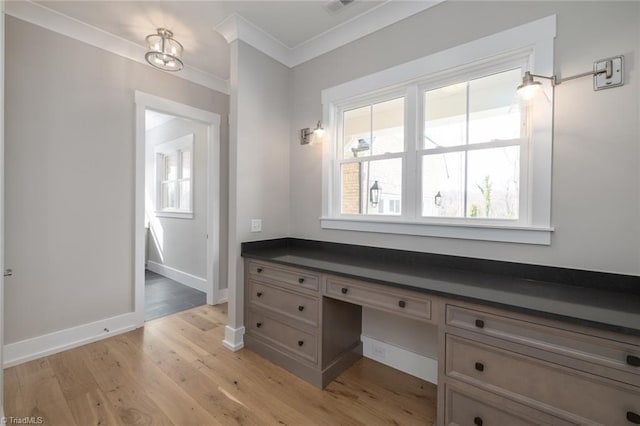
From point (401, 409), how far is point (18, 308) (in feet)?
9.93

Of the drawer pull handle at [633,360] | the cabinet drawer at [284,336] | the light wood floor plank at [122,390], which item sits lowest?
the light wood floor plank at [122,390]

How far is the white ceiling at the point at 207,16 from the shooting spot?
214cm

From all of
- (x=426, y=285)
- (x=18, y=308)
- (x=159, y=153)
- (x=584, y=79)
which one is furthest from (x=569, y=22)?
(x=159, y=153)

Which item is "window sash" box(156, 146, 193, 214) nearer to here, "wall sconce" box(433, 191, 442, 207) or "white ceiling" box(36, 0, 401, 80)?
"white ceiling" box(36, 0, 401, 80)

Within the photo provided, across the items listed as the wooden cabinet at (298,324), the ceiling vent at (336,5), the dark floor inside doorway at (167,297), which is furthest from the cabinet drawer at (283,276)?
the ceiling vent at (336,5)

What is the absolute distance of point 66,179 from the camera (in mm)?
2365

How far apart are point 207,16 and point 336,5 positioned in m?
1.11

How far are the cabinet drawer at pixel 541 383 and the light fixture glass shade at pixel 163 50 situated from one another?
3067mm

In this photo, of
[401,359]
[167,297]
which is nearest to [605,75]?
[401,359]

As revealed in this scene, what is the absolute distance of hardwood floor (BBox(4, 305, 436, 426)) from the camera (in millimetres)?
1630

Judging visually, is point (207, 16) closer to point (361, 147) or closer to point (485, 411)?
point (361, 147)

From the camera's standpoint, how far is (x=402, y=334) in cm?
212

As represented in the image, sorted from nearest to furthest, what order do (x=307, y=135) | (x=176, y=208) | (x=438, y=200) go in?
(x=438, y=200) → (x=307, y=135) → (x=176, y=208)

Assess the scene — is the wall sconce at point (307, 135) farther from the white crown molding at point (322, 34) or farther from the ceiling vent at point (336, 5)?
the ceiling vent at point (336, 5)
